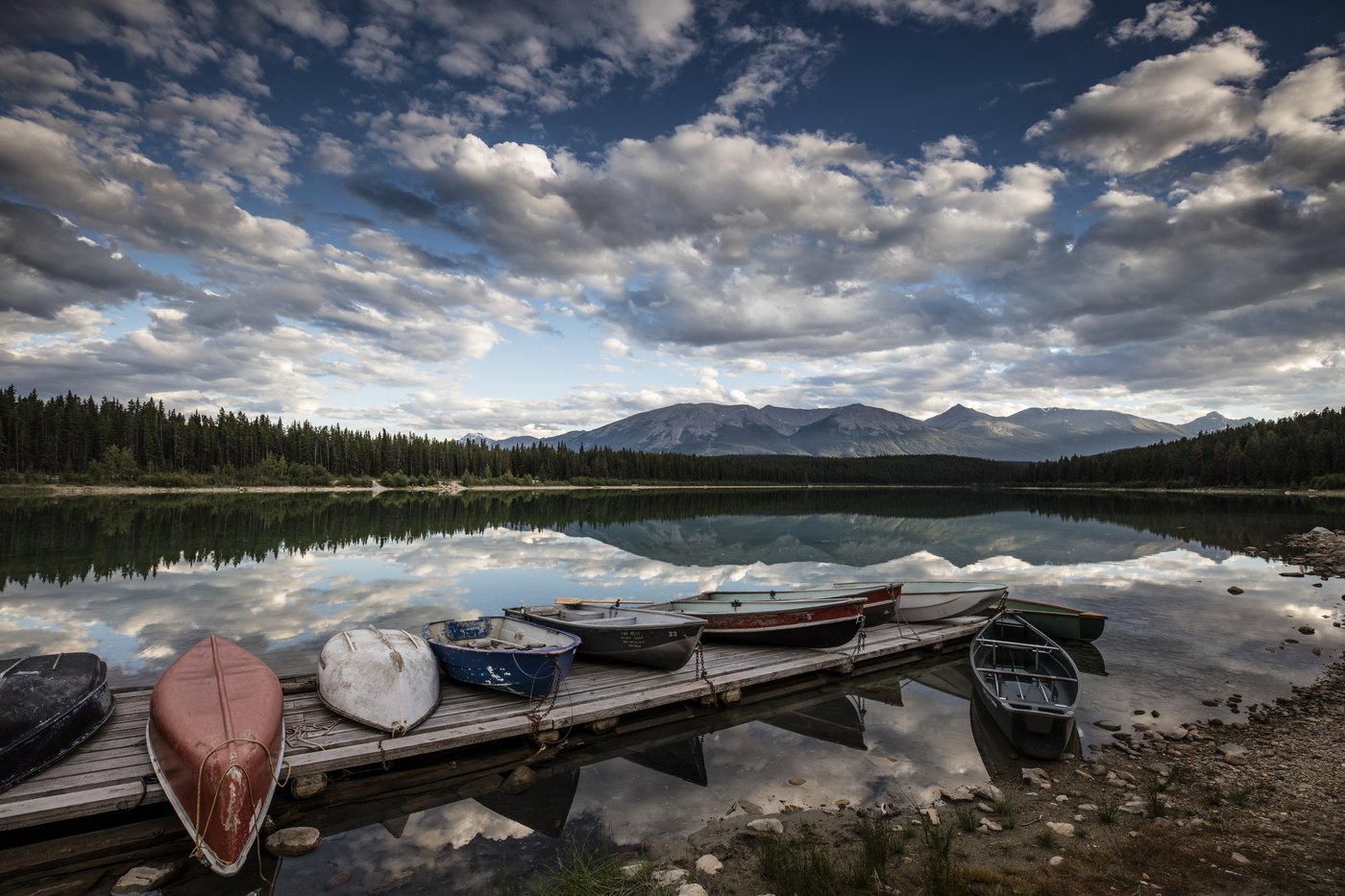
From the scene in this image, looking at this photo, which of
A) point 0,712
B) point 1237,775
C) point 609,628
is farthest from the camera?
point 609,628

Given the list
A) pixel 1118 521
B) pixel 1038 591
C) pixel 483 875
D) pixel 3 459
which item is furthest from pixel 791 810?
pixel 3 459

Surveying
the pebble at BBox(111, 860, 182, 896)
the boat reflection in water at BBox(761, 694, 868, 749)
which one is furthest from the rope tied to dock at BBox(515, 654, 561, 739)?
the pebble at BBox(111, 860, 182, 896)

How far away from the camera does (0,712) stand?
9.98m

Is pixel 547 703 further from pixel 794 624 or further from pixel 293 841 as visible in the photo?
pixel 794 624

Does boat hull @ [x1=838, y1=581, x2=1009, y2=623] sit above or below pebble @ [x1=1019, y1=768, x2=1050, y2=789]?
above

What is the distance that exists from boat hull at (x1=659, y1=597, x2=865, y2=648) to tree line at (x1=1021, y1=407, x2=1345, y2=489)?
147m

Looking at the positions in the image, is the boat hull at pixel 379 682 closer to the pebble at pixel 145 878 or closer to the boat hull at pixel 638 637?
the pebble at pixel 145 878

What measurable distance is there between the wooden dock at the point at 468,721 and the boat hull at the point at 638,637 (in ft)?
1.25

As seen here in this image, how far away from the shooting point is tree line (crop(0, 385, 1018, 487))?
108m

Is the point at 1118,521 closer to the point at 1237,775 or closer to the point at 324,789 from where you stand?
the point at 1237,775

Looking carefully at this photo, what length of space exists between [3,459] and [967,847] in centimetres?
15230

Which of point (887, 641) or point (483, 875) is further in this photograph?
point (887, 641)

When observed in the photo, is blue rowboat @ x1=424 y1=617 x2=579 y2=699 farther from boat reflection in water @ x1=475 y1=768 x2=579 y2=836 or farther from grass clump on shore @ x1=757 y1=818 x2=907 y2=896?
grass clump on shore @ x1=757 y1=818 x2=907 y2=896

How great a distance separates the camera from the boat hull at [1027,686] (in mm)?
12531
